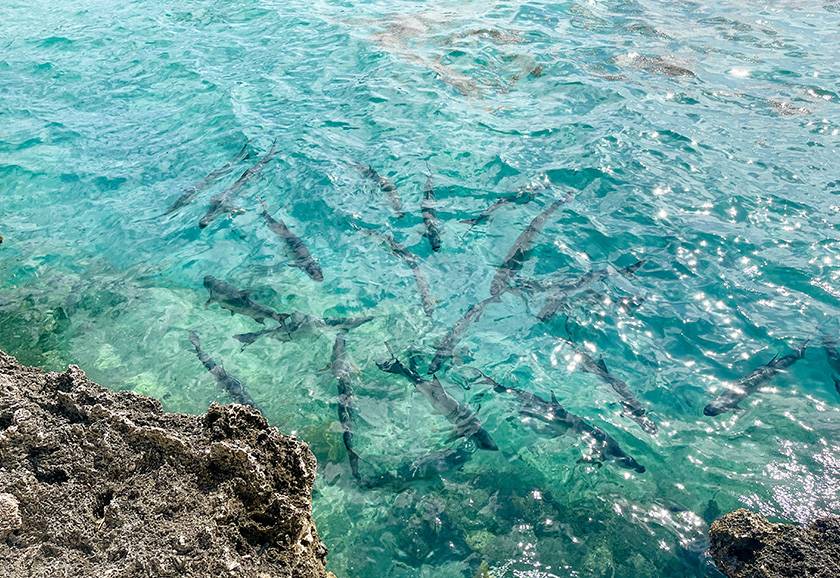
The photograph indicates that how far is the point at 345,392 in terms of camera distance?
6.98 meters

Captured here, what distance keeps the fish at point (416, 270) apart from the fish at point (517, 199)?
1153 millimetres

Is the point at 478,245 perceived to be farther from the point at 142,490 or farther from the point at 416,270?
the point at 142,490

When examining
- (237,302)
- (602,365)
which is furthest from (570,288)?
(237,302)

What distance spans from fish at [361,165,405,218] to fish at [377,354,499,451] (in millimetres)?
3313

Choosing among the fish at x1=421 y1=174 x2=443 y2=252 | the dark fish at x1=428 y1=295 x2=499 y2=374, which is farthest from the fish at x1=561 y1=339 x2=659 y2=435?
the fish at x1=421 y1=174 x2=443 y2=252

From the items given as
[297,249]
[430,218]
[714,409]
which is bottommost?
[714,409]

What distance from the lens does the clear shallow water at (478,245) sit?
5914 millimetres

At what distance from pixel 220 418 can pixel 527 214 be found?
6.69m

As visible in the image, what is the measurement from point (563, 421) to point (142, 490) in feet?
14.1

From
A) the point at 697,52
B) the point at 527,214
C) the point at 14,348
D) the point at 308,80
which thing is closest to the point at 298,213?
the point at 527,214

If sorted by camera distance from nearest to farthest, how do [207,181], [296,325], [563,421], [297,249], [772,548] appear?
[772,548] < [563,421] < [296,325] < [297,249] < [207,181]

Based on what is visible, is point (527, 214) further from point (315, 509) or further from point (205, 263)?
point (315, 509)

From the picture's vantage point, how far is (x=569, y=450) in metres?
6.32

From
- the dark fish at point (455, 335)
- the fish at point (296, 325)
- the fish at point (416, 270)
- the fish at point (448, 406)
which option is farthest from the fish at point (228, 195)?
the dark fish at point (455, 335)
